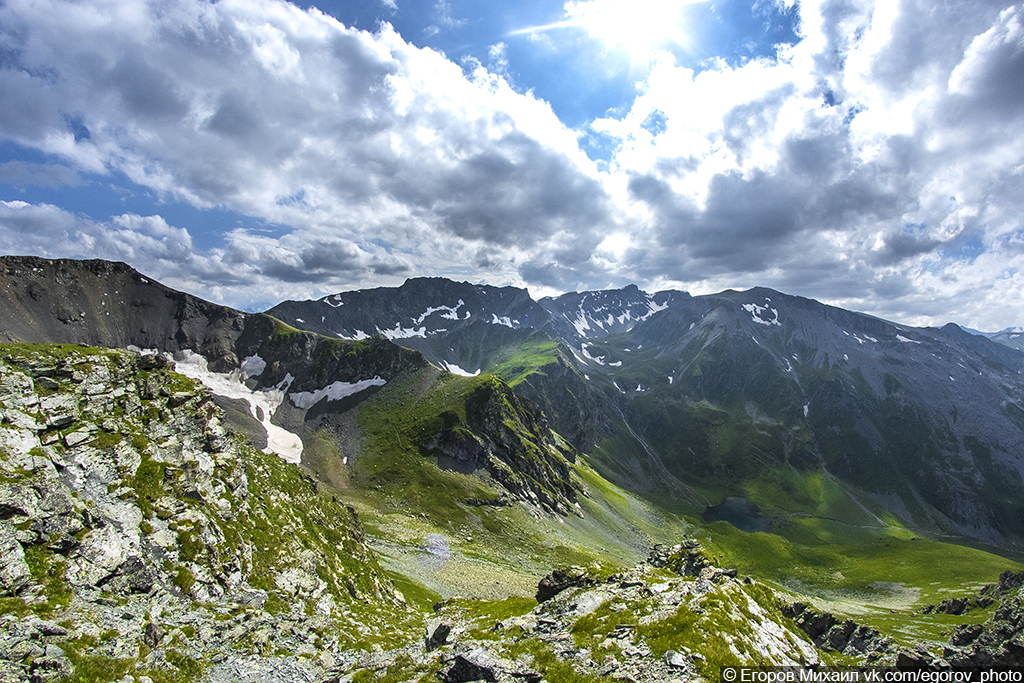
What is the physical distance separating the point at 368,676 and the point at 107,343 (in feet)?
798

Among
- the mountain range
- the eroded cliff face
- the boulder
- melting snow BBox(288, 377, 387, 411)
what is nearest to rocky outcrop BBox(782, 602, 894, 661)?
the mountain range

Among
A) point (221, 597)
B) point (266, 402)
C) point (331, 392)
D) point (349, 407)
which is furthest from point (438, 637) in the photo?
point (266, 402)

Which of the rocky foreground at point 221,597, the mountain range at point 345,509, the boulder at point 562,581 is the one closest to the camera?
the rocky foreground at point 221,597

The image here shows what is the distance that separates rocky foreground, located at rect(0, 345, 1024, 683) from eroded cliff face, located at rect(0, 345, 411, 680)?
13 centimetres

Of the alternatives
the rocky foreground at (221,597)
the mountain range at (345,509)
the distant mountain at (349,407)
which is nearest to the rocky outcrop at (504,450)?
the distant mountain at (349,407)

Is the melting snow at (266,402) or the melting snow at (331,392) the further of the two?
the melting snow at (331,392)

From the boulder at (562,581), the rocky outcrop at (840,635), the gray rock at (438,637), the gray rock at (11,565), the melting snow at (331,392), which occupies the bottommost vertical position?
the rocky outcrop at (840,635)

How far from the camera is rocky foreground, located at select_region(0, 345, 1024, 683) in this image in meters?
19.7

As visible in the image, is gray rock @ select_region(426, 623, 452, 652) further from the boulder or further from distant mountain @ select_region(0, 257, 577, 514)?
distant mountain @ select_region(0, 257, 577, 514)

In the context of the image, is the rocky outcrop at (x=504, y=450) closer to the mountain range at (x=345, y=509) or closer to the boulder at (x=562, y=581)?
the mountain range at (x=345, y=509)

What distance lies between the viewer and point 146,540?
1150 inches

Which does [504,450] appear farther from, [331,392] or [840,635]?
[840,635]

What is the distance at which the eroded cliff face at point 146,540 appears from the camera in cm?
2089

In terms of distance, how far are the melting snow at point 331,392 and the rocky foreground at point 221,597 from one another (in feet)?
465
